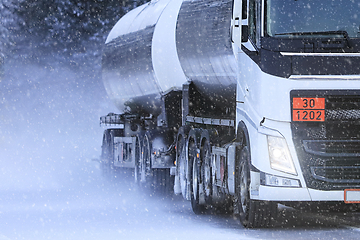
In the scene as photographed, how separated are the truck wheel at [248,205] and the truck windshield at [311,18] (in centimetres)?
157

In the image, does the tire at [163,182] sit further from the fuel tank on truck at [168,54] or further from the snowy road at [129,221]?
the fuel tank on truck at [168,54]

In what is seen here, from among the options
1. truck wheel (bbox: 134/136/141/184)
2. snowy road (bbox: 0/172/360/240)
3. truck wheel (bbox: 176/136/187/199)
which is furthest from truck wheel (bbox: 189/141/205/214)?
truck wheel (bbox: 134/136/141/184)

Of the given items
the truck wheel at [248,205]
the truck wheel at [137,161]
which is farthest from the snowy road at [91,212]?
the truck wheel at [137,161]

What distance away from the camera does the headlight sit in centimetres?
951

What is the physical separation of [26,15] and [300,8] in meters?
54.4

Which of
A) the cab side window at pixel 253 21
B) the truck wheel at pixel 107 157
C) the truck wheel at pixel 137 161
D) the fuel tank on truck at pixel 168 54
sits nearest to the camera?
the cab side window at pixel 253 21

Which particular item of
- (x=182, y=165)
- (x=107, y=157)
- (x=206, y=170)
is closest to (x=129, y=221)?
(x=206, y=170)

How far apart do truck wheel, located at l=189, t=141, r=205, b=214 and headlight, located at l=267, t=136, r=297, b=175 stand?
10.4 feet

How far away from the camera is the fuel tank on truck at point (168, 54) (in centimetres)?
Answer: 1251

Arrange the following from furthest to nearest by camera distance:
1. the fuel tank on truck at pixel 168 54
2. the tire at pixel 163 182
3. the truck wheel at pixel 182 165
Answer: the tire at pixel 163 182 < the truck wheel at pixel 182 165 < the fuel tank on truck at pixel 168 54

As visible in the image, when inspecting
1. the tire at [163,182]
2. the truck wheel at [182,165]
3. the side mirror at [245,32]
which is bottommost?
the tire at [163,182]

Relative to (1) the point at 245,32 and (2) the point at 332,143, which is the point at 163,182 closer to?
(1) the point at 245,32

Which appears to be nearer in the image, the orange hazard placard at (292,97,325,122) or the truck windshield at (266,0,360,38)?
the orange hazard placard at (292,97,325,122)

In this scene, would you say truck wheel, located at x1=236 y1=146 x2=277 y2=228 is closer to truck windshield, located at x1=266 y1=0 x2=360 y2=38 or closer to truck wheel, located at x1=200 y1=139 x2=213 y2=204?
truck wheel, located at x1=200 y1=139 x2=213 y2=204
